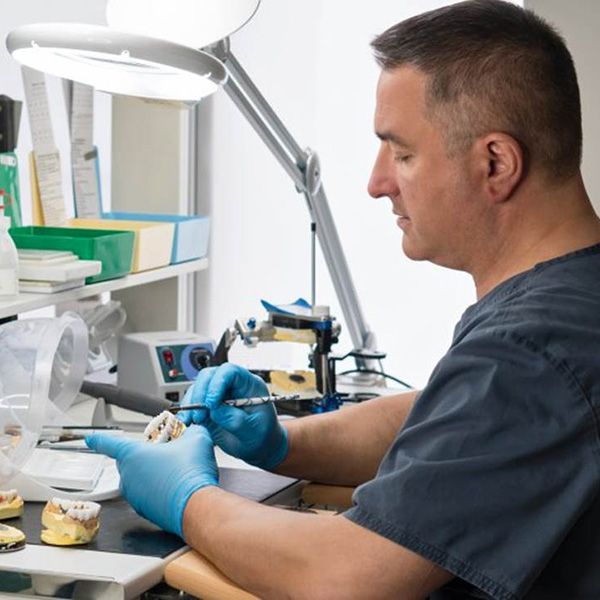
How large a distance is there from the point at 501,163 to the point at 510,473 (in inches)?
14.0

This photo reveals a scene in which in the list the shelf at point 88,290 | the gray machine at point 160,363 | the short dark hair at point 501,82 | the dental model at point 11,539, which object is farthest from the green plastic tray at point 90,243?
the short dark hair at point 501,82

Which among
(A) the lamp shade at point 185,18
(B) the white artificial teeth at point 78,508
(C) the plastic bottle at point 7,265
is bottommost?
(B) the white artificial teeth at point 78,508

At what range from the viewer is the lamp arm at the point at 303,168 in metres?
2.07

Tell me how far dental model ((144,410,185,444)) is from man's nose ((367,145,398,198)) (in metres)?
0.44

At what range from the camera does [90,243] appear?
2.22 meters

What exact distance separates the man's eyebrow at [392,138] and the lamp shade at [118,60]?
1.25 ft

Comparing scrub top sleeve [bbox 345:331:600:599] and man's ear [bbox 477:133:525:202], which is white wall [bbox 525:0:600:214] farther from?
scrub top sleeve [bbox 345:331:600:599]

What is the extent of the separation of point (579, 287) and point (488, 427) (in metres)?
0.21

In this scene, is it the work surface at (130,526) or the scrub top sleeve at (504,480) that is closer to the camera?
the scrub top sleeve at (504,480)

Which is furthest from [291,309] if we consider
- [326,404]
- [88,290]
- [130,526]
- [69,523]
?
[69,523]

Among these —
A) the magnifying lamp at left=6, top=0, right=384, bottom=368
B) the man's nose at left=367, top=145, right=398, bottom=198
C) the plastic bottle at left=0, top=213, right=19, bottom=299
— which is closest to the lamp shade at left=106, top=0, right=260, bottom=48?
the magnifying lamp at left=6, top=0, right=384, bottom=368

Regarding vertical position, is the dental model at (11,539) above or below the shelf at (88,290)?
below

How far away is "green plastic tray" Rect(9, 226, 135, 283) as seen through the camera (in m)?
2.21

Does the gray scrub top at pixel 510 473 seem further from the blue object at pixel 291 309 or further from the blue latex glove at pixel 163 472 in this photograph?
the blue object at pixel 291 309
